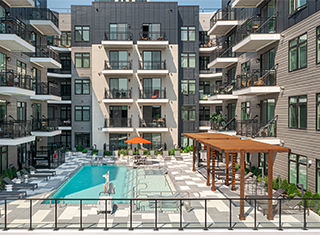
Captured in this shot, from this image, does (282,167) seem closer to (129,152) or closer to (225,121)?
(225,121)

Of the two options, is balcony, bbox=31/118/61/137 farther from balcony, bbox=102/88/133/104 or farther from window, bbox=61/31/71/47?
window, bbox=61/31/71/47

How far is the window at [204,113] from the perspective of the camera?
29250 millimetres

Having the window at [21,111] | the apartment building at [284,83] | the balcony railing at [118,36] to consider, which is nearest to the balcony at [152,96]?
the balcony railing at [118,36]

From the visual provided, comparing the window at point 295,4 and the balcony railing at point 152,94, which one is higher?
the window at point 295,4

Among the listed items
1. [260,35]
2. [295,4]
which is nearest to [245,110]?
[260,35]

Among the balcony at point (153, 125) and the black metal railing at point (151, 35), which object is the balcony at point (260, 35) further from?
the balcony at point (153, 125)

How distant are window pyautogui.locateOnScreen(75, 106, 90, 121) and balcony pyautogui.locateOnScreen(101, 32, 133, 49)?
764 centimetres

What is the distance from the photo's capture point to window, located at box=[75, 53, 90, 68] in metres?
27.7

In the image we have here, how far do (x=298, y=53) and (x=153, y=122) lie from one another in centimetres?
1612

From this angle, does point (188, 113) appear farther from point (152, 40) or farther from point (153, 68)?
point (152, 40)

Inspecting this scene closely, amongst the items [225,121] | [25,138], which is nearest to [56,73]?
[25,138]

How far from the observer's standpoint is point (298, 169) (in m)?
12.3

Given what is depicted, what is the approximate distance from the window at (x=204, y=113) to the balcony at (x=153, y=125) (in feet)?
18.4

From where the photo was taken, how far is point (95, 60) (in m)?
26.3
